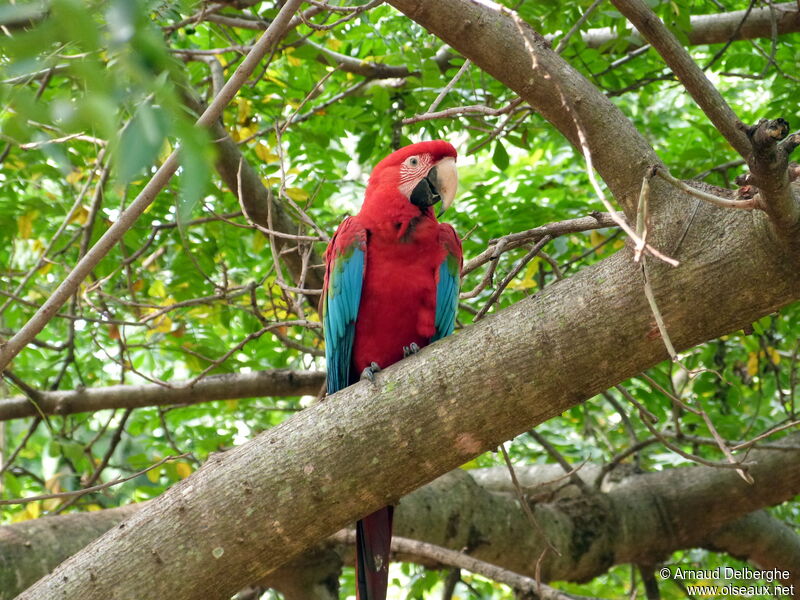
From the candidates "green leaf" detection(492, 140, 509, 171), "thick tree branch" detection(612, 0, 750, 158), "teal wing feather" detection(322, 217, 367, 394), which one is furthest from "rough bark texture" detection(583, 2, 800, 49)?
"thick tree branch" detection(612, 0, 750, 158)

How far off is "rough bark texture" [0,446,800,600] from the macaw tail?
710 millimetres

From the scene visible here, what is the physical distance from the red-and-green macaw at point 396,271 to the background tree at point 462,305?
193 millimetres

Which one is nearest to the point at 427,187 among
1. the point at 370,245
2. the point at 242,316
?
the point at 370,245

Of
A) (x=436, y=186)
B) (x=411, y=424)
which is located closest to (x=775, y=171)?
(x=411, y=424)

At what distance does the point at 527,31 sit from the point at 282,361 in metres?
2.77

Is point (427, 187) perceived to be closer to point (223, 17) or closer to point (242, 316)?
point (223, 17)

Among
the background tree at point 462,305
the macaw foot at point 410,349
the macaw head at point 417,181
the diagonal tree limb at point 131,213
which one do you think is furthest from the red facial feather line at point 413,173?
the diagonal tree limb at point 131,213

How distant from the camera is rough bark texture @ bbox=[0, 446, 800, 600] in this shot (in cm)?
346

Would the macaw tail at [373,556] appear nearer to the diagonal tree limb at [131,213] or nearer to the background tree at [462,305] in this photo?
the background tree at [462,305]

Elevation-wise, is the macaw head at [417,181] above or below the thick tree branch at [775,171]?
above

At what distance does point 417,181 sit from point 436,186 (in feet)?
0.23

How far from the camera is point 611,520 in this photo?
3.73 metres

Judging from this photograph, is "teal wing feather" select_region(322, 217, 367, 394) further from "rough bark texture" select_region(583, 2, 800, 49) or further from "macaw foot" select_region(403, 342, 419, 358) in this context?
"rough bark texture" select_region(583, 2, 800, 49)

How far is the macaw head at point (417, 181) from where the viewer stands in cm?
278
